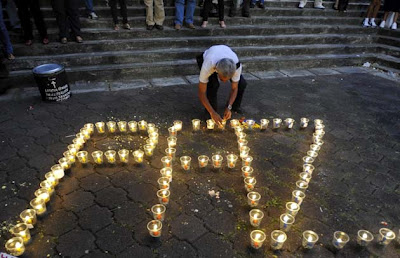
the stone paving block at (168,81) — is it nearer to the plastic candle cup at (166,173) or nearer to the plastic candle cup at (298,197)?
the plastic candle cup at (166,173)

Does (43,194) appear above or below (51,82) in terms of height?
below

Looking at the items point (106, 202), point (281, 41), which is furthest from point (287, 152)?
point (281, 41)

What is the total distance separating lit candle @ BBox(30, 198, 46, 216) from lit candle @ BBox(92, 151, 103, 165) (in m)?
0.95

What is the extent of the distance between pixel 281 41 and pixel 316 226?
22.6 ft

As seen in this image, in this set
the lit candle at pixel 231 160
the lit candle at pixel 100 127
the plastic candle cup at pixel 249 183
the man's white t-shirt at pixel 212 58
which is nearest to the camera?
the plastic candle cup at pixel 249 183

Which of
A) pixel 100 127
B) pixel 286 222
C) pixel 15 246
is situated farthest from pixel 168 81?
pixel 15 246

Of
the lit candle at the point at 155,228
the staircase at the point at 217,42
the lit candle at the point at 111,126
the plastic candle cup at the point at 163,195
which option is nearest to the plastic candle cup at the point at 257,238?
the lit candle at the point at 155,228

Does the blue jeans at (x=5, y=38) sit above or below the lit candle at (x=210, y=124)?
above

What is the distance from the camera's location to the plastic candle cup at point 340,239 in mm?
2953

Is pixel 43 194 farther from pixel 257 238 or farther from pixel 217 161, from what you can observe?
pixel 257 238

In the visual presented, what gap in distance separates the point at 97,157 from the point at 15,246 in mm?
1547

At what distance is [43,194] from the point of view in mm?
3355

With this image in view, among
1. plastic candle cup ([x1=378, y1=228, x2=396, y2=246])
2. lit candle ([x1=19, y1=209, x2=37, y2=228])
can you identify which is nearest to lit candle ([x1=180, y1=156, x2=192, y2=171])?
lit candle ([x1=19, y1=209, x2=37, y2=228])

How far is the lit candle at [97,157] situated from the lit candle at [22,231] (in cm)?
131
